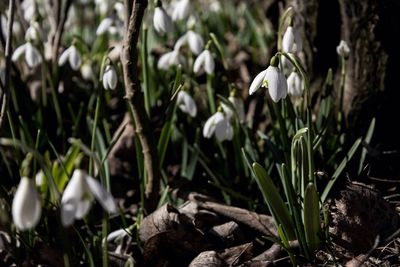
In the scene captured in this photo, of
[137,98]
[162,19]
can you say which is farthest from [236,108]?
[137,98]

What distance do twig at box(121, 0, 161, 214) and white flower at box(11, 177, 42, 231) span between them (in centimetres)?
79

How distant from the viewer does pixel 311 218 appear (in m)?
2.06

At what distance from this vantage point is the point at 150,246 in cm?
224

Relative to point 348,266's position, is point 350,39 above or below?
above

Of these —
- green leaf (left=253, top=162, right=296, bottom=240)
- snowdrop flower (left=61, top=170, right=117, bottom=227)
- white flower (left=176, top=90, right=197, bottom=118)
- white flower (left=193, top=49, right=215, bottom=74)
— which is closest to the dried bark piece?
green leaf (left=253, top=162, right=296, bottom=240)

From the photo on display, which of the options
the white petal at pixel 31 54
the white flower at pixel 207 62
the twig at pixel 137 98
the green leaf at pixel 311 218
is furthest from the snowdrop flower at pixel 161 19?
the green leaf at pixel 311 218

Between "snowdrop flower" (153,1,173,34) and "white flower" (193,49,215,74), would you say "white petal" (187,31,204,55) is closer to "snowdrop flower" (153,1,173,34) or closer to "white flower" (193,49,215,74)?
"white flower" (193,49,215,74)

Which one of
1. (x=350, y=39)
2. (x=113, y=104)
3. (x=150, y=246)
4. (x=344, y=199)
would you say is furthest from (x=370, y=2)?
(x=113, y=104)

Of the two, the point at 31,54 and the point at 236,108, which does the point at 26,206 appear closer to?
the point at 236,108

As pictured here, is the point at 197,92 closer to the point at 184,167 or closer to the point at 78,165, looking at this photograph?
the point at 184,167

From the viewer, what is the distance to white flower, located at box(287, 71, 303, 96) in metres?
2.58

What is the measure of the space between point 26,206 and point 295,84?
Result: 1.41m

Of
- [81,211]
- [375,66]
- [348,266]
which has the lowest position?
[348,266]

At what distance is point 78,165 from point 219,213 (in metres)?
1.00
